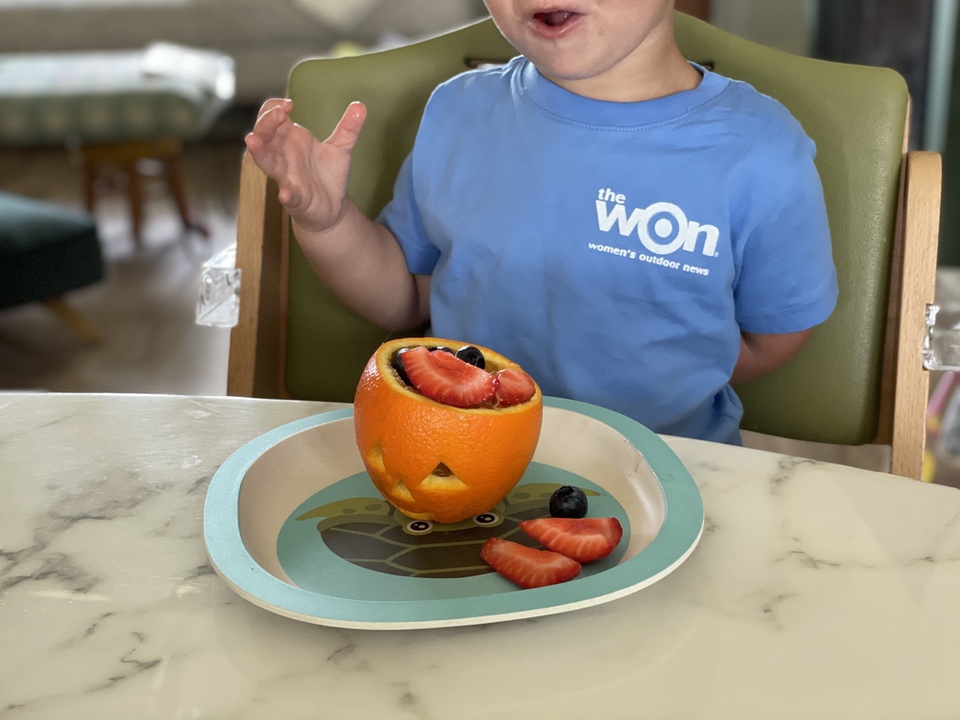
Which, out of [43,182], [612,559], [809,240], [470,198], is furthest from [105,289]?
[612,559]

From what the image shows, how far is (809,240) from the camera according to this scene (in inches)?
38.3

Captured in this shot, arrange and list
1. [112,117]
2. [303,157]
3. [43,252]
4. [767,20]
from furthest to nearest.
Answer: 1. [767,20]
2. [112,117]
3. [43,252]
4. [303,157]

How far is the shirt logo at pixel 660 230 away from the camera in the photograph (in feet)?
3.10

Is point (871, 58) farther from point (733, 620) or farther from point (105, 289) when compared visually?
point (733, 620)

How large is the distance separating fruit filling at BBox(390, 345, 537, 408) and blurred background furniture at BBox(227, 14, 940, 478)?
0.50 meters

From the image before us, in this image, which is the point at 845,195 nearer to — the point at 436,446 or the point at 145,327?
the point at 436,446

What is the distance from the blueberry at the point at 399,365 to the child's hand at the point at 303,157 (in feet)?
0.83

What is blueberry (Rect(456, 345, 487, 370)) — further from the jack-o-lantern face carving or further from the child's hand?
the child's hand

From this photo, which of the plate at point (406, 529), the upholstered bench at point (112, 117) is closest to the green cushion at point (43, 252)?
the upholstered bench at point (112, 117)

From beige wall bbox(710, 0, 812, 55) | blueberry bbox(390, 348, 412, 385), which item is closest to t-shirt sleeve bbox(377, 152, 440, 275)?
blueberry bbox(390, 348, 412, 385)

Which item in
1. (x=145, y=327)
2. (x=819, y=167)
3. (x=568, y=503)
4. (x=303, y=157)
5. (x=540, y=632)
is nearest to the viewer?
(x=540, y=632)

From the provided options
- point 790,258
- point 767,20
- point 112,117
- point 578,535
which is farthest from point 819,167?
point 767,20

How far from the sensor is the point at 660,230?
37.4 inches

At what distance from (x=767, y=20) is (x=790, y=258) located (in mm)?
4140
